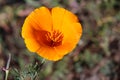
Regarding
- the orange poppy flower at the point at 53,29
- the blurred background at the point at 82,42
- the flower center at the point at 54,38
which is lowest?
the blurred background at the point at 82,42

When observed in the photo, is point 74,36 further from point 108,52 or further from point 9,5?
point 9,5

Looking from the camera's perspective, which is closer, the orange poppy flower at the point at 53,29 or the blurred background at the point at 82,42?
the orange poppy flower at the point at 53,29

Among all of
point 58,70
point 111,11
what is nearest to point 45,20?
point 58,70

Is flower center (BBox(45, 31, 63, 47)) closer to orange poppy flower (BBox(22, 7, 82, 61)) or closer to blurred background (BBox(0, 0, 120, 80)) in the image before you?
orange poppy flower (BBox(22, 7, 82, 61))

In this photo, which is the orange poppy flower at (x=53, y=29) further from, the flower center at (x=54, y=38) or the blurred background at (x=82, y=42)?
the blurred background at (x=82, y=42)

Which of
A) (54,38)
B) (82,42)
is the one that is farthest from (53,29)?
(82,42)

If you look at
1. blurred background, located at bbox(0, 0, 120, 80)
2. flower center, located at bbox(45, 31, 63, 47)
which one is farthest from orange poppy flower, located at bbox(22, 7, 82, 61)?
blurred background, located at bbox(0, 0, 120, 80)

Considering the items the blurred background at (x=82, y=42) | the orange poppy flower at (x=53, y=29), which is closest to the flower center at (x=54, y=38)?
the orange poppy flower at (x=53, y=29)

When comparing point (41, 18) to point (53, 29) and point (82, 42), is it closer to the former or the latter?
point (53, 29)
